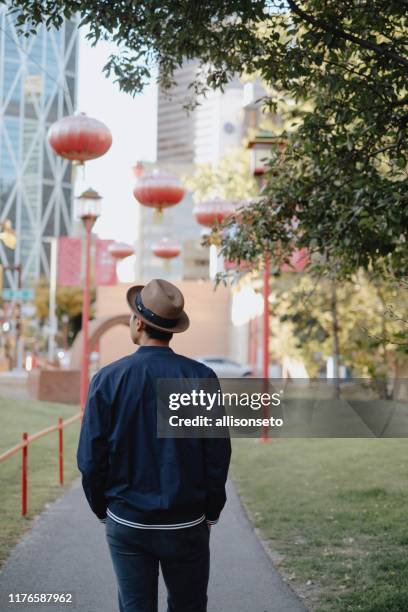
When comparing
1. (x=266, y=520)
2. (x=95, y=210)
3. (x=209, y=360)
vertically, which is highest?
(x=95, y=210)

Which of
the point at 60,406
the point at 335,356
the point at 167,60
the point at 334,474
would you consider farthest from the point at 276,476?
the point at 60,406

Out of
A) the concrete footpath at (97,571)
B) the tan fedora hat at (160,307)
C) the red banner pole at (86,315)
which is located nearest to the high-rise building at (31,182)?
the red banner pole at (86,315)

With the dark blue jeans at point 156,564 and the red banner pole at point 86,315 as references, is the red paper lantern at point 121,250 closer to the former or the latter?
the red banner pole at point 86,315

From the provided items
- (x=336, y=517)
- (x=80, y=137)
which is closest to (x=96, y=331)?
(x=80, y=137)

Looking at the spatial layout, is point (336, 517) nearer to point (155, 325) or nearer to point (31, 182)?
point (155, 325)

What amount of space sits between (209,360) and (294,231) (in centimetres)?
3020

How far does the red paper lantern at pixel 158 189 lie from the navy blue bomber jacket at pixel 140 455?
8.91 m

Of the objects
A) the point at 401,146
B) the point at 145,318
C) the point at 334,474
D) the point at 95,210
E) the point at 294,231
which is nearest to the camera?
the point at 145,318

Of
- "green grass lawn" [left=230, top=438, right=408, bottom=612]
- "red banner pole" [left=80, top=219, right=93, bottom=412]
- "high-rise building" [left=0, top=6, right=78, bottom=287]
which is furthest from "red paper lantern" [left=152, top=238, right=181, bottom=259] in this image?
"high-rise building" [left=0, top=6, right=78, bottom=287]

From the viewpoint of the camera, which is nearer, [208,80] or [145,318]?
[145,318]

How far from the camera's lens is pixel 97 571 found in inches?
222

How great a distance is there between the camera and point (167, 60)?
7090 millimetres

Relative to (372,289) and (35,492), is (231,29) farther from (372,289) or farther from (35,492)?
(372,289)

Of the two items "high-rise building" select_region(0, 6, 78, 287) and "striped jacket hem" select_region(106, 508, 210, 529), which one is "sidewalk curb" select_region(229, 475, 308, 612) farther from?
"high-rise building" select_region(0, 6, 78, 287)
